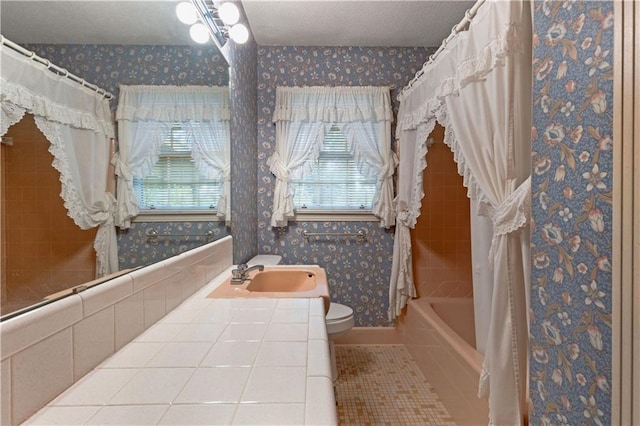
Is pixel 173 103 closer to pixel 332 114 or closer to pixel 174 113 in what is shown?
pixel 174 113

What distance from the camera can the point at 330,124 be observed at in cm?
257

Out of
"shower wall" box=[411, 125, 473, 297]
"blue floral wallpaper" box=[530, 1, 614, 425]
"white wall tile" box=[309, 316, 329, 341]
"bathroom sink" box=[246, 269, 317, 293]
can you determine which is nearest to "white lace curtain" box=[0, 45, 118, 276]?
"white wall tile" box=[309, 316, 329, 341]

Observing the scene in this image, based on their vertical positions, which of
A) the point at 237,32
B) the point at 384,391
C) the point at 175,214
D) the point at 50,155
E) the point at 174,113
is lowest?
the point at 384,391

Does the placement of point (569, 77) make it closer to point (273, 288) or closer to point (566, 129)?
point (566, 129)

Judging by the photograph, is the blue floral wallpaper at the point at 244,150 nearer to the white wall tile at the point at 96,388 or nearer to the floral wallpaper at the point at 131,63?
the floral wallpaper at the point at 131,63

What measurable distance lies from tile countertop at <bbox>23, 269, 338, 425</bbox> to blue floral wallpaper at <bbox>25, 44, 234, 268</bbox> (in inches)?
9.2

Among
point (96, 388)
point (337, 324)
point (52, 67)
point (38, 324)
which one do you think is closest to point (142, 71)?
point (52, 67)

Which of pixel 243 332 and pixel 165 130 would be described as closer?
pixel 243 332

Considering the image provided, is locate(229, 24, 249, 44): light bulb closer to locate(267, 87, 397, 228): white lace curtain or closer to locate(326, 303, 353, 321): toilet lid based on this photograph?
locate(267, 87, 397, 228): white lace curtain

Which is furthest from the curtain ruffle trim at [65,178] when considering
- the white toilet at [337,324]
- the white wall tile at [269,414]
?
the white toilet at [337,324]

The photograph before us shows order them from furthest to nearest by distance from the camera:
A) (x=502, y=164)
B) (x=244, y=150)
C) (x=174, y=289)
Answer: (x=244, y=150)
(x=502, y=164)
(x=174, y=289)

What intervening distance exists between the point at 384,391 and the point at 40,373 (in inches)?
74.6

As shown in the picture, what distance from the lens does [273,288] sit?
5.21 ft

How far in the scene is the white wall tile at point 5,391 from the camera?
1.42 feet
